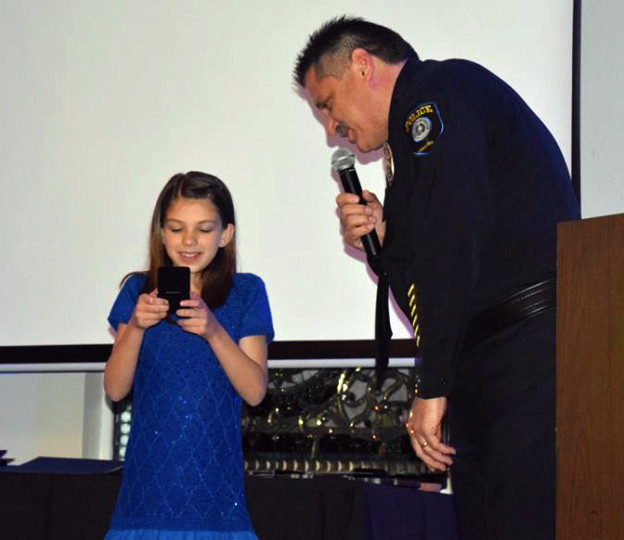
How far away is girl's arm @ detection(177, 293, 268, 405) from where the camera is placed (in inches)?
97.5

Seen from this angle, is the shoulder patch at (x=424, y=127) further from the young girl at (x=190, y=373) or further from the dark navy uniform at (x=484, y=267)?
the young girl at (x=190, y=373)

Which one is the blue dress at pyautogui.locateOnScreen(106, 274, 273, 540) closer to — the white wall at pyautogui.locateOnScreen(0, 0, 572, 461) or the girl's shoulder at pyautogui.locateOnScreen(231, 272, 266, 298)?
the girl's shoulder at pyautogui.locateOnScreen(231, 272, 266, 298)

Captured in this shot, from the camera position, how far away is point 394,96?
2.18m

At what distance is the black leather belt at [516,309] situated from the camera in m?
1.91

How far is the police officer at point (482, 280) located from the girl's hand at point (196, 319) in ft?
1.89

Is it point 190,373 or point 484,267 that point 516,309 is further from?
point 190,373

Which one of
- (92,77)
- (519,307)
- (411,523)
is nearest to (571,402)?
(519,307)

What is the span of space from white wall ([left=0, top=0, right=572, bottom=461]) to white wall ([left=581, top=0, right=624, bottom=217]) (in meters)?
0.10

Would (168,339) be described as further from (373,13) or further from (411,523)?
(373,13)

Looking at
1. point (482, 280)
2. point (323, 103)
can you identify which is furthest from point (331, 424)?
point (482, 280)

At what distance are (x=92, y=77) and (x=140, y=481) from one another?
2.03 metres

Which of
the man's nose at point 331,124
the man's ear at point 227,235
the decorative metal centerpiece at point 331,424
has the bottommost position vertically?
the decorative metal centerpiece at point 331,424

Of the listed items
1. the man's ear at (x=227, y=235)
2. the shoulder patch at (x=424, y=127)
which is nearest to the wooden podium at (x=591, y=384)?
the shoulder patch at (x=424, y=127)

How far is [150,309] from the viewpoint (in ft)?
8.15
